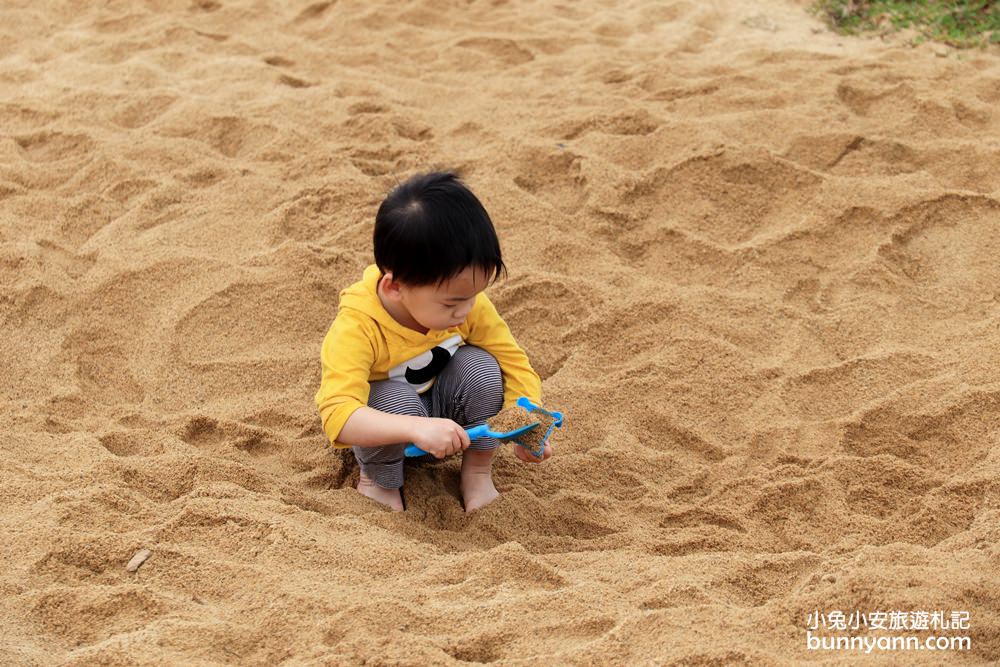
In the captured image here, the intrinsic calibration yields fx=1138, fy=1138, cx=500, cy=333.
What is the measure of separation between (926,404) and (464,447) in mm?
1181

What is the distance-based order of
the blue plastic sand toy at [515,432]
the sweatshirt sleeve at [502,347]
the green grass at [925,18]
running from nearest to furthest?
the blue plastic sand toy at [515,432]
the sweatshirt sleeve at [502,347]
the green grass at [925,18]

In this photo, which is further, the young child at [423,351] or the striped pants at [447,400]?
the striped pants at [447,400]

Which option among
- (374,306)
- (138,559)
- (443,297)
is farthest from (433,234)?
(138,559)

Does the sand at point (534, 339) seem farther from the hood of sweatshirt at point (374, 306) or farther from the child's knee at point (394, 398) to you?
the hood of sweatshirt at point (374, 306)

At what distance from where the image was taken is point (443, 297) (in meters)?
2.44

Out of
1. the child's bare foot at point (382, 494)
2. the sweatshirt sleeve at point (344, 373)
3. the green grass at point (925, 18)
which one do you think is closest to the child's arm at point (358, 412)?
the sweatshirt sleeve at point (344, 373)

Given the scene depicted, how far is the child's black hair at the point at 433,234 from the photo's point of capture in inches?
93.0

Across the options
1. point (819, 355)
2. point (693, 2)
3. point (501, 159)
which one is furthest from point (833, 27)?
point (819, 355)

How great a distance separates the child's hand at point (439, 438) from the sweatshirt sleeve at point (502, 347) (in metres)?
0.33

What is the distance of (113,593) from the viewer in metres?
2.00

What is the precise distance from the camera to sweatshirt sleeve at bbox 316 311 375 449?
2479 mm

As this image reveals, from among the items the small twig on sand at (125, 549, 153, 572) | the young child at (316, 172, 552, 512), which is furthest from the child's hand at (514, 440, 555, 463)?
the small twig on sand at (125, 549, 153, 572)

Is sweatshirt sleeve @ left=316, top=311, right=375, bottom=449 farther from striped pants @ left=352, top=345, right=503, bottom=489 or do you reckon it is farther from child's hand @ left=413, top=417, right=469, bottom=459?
child's hand @ left=413, top=417, right=469, bottom=459

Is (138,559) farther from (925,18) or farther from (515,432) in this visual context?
(925,18)
